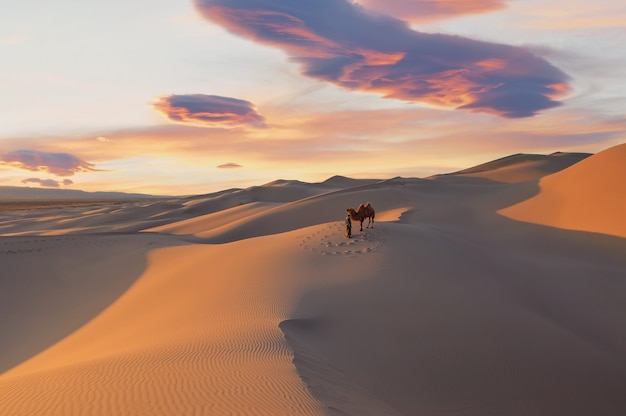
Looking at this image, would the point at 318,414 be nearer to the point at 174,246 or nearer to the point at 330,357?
the point at 330,357

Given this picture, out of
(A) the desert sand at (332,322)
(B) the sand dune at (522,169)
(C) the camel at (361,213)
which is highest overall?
(B) the sand dune at (522,169)

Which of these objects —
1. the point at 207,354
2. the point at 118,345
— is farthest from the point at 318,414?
the point at 118,345

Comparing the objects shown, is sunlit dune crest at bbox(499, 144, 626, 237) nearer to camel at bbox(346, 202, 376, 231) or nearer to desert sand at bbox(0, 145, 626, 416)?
desert sand at bbox(0, 145, 626, 416)

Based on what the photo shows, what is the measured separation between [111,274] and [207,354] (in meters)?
14.2

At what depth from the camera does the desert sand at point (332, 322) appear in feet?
19.8

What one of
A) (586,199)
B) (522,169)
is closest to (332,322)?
(586,199)

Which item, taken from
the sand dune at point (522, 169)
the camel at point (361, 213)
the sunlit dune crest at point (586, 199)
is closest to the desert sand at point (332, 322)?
the sunlit dune crest at point (586, 199)

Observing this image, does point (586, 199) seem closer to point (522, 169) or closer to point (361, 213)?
point (361, 213)

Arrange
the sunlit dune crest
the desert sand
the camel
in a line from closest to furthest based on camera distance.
→ the desert sand < the camel < the sunlit dune crest

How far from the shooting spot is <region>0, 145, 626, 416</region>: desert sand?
19.8 feet

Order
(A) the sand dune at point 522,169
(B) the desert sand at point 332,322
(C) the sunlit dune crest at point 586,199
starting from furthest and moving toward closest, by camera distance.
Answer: (A) the sand dune at point 522,169 < (C) the sunlit dune crest at point 586,199 < (B) the desert sand at point 332,322

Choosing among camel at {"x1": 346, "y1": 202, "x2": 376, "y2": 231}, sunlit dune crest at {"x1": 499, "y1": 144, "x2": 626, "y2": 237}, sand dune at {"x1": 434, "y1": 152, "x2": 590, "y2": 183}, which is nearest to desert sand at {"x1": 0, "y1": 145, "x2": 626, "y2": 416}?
sunlit dune crest at {"x1": 499, "y1": 144, "x2": 626, "y2": 237}

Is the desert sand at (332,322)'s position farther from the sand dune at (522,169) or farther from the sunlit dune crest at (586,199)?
the sand dune at (522,169)

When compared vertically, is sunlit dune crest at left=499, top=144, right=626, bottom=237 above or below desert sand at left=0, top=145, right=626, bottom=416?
above
